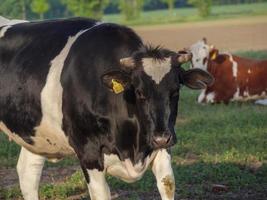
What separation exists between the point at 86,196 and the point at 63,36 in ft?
6.16

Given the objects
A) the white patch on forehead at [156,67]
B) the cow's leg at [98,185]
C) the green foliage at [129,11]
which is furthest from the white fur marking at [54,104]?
the green foliage at [129,11]

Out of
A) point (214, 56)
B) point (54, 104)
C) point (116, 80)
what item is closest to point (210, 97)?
point (214, 56)

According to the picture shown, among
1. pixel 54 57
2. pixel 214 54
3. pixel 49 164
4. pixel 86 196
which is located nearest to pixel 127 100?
pixel 54 57

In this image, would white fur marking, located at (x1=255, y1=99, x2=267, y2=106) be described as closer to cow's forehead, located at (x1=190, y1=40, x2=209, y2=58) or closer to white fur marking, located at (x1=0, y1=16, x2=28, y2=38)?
cow's forehead, located at (x1=190, y1=40, x2=209, y2=58)

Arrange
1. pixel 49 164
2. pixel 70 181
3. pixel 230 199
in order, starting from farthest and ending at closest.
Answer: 1. pixel 49 164
2. pixel 70 181
3. pixel 230 199

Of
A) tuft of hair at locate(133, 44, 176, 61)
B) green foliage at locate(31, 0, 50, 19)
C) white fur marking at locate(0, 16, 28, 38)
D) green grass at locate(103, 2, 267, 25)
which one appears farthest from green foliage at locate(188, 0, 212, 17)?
tuft of hair at locate(133, 44, 176, 61)

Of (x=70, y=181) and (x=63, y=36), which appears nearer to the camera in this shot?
(x=63, y=36)

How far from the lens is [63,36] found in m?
6.50

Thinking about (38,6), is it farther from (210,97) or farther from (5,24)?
(5,24)

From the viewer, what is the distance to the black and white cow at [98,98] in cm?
557

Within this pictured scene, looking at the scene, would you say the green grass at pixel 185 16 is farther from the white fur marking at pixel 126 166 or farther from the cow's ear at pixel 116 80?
the cow's ear at pixel 116 80

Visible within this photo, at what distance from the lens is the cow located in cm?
1498

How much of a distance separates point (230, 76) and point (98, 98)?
970cm

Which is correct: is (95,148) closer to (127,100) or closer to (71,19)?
(127,100)
